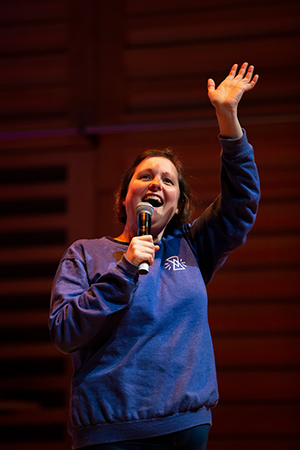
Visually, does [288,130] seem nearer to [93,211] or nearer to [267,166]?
[267,166]

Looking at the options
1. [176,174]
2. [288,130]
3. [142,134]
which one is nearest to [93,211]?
[142,134]

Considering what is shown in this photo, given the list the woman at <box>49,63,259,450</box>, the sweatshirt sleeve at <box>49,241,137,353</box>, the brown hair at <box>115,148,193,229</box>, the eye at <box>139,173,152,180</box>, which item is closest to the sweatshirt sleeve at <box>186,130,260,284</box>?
the woman at <box>49,63,259,450</box>

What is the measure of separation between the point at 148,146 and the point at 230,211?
1921 mm

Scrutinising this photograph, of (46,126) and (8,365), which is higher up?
(46,126)

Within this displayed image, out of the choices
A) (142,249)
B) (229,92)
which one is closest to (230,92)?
(229,92)

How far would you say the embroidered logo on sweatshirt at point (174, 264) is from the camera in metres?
1.54

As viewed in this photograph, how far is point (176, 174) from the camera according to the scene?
5.68 feet

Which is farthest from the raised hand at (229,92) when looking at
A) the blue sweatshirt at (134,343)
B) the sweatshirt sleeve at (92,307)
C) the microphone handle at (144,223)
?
the sweatshirt sleeve at (92,307)

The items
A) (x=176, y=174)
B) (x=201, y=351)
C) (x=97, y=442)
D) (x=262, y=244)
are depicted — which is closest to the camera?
(x=97, y=442)

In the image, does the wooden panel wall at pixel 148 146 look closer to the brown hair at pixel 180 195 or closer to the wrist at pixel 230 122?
the brown hair at pixel 180 195

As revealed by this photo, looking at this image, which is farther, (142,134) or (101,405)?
(142,134)

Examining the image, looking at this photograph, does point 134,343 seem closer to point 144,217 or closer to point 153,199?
point 144,217

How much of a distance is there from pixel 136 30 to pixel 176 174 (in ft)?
7.13

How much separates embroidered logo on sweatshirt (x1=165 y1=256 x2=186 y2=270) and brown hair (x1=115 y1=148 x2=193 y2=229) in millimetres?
214
